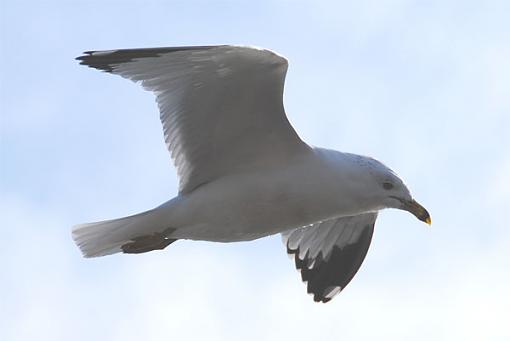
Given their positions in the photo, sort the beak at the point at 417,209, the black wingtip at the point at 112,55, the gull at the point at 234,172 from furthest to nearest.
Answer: the beak at the point at 417,209, the gull at the point at 234,172, the black wingtip at the point at 112,55

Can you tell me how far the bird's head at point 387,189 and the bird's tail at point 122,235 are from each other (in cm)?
158

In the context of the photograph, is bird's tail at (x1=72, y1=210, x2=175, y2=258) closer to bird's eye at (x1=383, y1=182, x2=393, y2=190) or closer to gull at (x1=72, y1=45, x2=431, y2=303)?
gull at (x1=72, y1=45, x2=431, y2=303)

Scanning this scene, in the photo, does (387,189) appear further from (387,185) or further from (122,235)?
(122,235)

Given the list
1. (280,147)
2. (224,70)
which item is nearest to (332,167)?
(280,147)

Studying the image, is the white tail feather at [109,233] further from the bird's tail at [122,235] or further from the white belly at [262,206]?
the white belly at [262,206]

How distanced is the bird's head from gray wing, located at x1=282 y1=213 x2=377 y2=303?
3.72 feet

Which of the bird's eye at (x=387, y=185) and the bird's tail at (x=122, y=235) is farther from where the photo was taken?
the bird's eye at (x=387, y=185)

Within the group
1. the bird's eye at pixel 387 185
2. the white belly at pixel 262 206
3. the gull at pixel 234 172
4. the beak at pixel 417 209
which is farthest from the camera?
the beak at pixel 417 209

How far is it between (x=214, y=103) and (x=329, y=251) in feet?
7.72

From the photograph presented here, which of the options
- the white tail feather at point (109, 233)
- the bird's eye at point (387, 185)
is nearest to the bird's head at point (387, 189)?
the bird's eye at point (387, 185)

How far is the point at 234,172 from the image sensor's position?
10547mm

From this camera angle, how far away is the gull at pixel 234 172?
10125 mm

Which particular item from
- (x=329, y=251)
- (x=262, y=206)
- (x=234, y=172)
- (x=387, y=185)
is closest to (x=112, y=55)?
(x=234, y=172)

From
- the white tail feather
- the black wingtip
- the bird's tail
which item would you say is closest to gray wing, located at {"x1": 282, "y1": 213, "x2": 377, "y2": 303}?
the bird's tail
